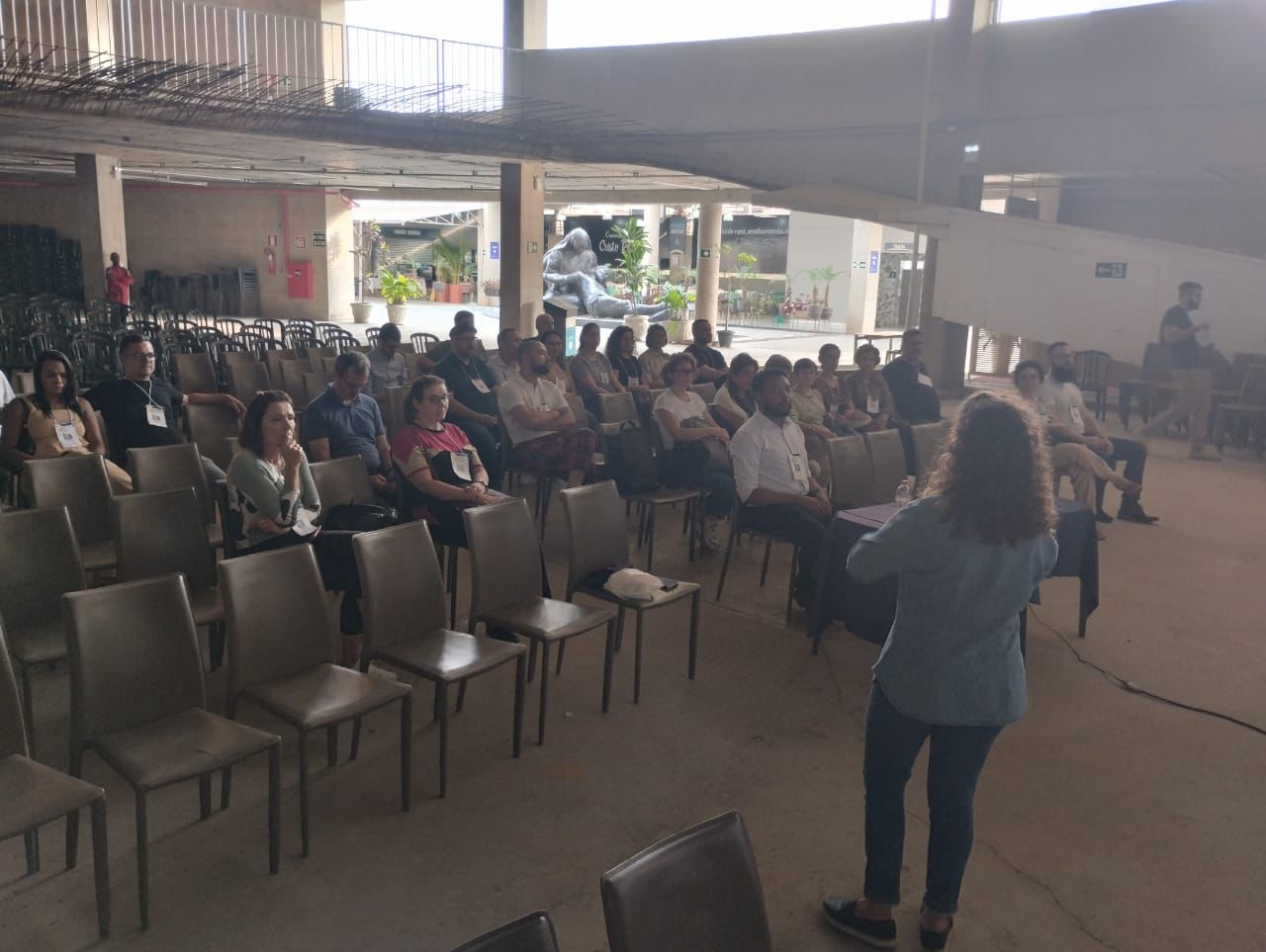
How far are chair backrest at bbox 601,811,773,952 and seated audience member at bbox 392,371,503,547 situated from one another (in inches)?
111

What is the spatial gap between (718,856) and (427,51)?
13.1m

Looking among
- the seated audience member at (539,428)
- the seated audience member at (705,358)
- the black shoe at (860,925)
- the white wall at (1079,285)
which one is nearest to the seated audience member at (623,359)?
the seated audience member at (705,358)

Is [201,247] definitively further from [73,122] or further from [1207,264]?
[1207,264]

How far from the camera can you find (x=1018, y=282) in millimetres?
11898

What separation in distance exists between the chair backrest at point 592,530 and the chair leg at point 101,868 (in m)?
2.03

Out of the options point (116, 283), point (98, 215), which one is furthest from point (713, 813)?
point (98, 215)

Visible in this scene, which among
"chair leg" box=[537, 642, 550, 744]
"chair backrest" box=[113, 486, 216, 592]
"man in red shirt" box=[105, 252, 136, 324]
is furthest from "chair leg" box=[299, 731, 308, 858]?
"man in red shirt" box=[105, 252, 136, 324]

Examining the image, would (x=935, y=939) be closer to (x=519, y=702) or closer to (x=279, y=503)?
(x=519, y=702)

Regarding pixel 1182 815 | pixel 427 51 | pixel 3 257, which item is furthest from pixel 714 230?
pixel 1182 815

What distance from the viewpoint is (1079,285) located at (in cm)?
1153

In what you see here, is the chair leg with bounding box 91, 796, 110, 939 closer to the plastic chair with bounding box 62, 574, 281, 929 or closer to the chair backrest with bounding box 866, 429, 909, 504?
the plastic chair with bounding box 62, 574, 281, 929

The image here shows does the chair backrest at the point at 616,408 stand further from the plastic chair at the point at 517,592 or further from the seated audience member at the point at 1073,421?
the seated audience member at the point at 1073,421

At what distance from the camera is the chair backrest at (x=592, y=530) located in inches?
164

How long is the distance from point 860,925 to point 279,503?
2.63m
